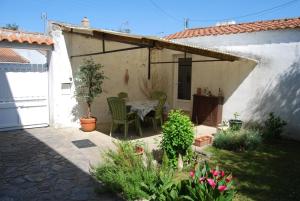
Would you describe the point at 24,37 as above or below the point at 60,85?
above

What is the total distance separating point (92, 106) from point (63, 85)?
1.35m

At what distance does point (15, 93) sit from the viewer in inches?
323

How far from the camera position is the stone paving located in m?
4.26

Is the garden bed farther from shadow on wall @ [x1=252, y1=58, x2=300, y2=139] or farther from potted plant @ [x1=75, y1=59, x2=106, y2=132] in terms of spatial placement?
potted plant @ [x1=75, y1=59, x2=106, y2=132]

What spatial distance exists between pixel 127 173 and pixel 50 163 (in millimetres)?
2350

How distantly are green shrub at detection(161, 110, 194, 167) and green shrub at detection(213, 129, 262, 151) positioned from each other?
6.65ft

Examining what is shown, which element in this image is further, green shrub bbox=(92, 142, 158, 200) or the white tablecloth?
the white tablecloth

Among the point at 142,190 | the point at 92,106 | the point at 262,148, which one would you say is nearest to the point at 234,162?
the point at 262,148

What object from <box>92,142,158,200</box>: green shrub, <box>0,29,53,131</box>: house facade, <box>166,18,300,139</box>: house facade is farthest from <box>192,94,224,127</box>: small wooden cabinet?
<box>92,142,158,200</box>: green shrub

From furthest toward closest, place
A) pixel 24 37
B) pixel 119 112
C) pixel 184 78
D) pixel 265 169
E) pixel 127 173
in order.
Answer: pixel 184 78, pixel 24 37, pixel 119 112, pixel 265 169, pixel 127 173

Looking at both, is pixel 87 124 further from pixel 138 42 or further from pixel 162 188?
pixel 162 188

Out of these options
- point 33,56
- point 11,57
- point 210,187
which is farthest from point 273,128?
point 11,57

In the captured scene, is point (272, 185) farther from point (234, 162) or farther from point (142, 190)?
point (142, 190)

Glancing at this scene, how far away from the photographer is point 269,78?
8.63 meters
